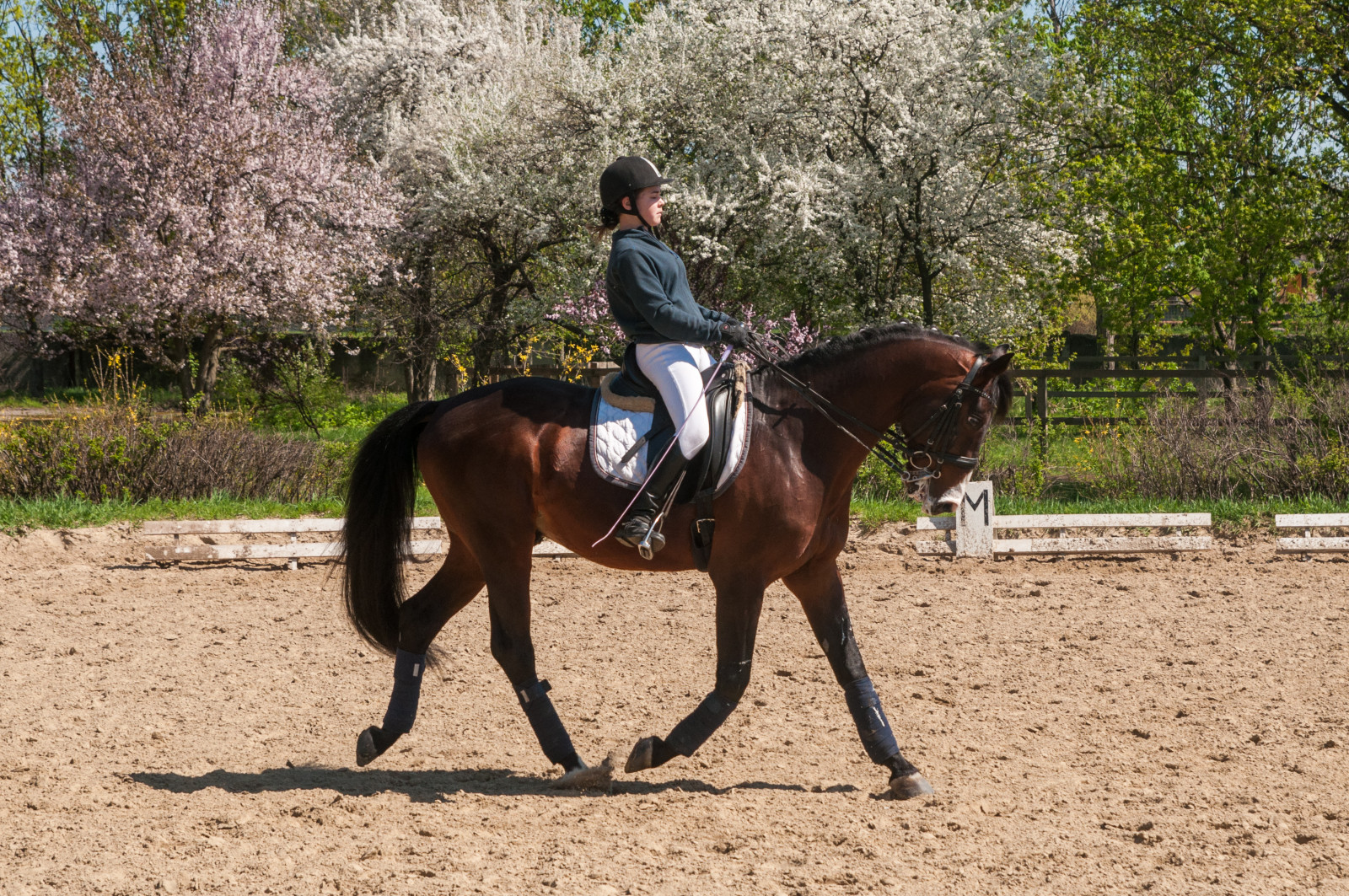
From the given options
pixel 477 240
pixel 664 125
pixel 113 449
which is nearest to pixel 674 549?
pixel 113 449

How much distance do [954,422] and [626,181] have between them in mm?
1601

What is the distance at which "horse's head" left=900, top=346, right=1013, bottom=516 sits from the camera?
4500 mm

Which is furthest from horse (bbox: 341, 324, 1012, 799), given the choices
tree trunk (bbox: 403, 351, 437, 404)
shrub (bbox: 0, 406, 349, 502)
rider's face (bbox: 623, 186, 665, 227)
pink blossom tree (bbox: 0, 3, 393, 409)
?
tree trunk (bbox: 403, 351, 437, 404)

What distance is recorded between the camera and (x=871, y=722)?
4574mm

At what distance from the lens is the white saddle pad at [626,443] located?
4562mm

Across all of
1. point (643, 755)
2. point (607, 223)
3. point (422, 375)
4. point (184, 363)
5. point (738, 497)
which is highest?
point (184, 363)

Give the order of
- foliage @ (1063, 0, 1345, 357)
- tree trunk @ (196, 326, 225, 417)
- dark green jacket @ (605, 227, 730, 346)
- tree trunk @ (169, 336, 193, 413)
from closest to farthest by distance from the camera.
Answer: dark green jacket @ (605, 227, 730, 346), foliage @ (1063, 0, 1345, 357), tree trunk @ (169, 336, 193, 413), tree trunk @ (196, 326, 225, 417)

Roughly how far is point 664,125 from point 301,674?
13943mm

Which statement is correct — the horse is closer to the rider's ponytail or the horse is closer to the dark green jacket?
the dark green jacket

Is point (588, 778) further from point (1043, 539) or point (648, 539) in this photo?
point (1043, 539)

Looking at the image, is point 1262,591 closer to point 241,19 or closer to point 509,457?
point 509,457

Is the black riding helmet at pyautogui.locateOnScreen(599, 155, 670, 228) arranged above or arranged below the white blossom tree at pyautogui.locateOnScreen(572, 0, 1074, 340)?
below

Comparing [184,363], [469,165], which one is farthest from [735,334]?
[184,363]

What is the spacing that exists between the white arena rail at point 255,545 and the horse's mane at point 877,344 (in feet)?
15.7
